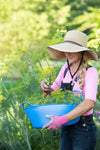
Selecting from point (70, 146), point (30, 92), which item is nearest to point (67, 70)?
point (70, 146)

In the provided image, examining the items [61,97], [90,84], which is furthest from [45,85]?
[90,84]

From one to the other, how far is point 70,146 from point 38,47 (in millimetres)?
1823

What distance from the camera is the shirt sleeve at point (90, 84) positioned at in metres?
2.77

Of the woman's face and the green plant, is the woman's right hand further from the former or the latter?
the woman's face

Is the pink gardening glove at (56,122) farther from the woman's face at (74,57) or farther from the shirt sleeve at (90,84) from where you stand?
the woman's face at (74,57)

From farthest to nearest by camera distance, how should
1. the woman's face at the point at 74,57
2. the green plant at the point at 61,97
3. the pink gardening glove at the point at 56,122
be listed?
the woman's face at the point at 74,57 < the green plant at the point at 61,97 < the pink gardening glove at the point at 56,122

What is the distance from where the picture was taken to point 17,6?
23297 mm

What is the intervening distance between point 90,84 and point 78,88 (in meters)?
0.17

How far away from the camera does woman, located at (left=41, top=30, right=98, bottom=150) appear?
2750 millimetres

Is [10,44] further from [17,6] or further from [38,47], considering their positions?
[38,47]

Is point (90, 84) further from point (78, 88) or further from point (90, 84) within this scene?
point (78, 88)

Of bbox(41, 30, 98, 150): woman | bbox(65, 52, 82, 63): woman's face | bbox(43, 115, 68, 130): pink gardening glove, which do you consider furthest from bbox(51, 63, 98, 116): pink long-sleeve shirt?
bbox(43, 115, 68, 130): pink gardening glove

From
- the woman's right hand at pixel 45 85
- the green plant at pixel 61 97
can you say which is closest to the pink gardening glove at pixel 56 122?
the green plant at pixel 61 97

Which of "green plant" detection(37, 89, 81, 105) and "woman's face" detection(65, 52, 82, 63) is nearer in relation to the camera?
"green plant" detection(37, 89, 81, 105)
